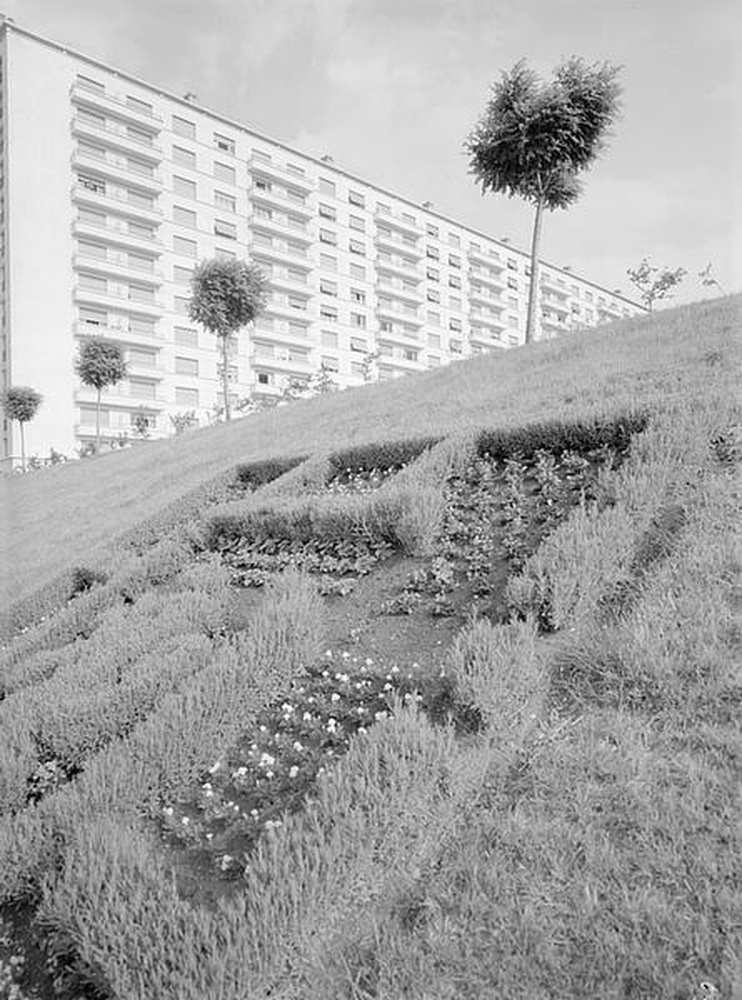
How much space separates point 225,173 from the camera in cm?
5191

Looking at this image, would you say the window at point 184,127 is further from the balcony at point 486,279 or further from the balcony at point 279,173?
the balcony at point 486,279

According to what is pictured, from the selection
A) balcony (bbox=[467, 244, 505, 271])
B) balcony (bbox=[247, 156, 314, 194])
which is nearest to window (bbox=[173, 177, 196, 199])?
balcony (bbox=[247, 156, 314, 194])

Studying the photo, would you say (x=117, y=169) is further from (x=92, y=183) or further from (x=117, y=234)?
(x=117, y=234)

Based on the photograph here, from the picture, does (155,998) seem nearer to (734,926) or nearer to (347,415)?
(734,926)

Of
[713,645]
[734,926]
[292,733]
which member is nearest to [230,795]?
[292,733]

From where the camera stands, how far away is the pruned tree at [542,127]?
18922mm

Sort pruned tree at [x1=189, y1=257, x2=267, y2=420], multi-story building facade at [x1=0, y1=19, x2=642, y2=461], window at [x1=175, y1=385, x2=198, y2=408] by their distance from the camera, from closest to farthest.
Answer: pruned tree at [x1=189, y1=257, x2=267, y2=420], multi-story building facade at [x1=0, y1=19, x2=642, y2=461], window at [x1=175, y1=385, x2=198, y2=408]

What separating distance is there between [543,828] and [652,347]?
403 inches

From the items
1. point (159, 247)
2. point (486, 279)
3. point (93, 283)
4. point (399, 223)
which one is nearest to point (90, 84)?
point (159, 247)

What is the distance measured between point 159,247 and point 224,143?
11906 mm

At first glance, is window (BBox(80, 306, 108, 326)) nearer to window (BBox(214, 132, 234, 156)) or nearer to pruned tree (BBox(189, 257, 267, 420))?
window (BBox(214, 132, 234, 156))

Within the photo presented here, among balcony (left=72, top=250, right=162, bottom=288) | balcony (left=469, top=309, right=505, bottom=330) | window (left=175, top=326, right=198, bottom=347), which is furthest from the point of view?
balcony (left=469, top=309, right=505, bottom=330)

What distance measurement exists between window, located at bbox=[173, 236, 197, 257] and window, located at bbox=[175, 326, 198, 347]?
5670 millimetres

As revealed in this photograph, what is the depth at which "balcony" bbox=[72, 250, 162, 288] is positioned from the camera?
4334cm
